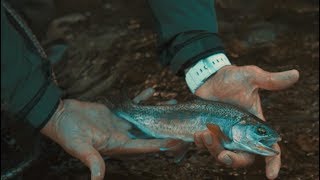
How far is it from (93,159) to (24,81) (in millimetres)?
470

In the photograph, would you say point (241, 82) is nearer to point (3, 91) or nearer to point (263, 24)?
point (3, 91)

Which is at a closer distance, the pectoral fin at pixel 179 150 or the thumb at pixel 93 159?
the thumb at pixel 93 159

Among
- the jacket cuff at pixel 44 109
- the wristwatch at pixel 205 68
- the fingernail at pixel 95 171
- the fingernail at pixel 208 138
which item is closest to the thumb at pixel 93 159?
the fingernail at pixel 95 171

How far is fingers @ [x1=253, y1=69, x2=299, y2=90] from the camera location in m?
2.87

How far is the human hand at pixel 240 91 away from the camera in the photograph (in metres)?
2.88

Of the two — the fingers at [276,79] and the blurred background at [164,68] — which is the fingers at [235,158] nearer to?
the fingers at [276,79]

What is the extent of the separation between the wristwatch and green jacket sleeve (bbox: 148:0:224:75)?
0.02m

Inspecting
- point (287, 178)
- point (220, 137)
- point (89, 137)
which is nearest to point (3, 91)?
point (89, 137)

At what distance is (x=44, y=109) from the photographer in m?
3.05

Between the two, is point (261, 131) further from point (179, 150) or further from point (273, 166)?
point (179, 150)

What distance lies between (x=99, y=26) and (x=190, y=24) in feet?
5.32

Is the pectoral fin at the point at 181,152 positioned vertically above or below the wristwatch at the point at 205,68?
below

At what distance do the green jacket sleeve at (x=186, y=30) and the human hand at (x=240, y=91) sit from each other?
0.14 m

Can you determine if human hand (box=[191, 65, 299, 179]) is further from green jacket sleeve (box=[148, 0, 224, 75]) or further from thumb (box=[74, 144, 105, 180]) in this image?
thumb (box=[74, 144, 105, 180])
